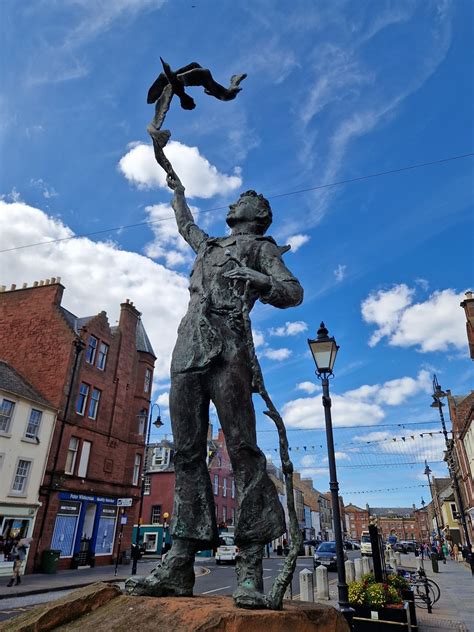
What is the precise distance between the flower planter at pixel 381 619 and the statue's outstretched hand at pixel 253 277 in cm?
657

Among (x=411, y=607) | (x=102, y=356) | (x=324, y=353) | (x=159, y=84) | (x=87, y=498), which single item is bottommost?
(x=411, y=607)

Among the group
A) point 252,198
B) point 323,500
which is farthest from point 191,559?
point 323,500

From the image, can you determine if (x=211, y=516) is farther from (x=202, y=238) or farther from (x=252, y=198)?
(x=252, y=198)

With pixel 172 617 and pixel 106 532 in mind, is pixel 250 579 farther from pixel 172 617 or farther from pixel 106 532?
pixel 106 532

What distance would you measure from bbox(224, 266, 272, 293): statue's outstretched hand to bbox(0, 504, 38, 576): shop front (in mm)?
19141

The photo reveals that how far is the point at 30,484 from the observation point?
64.4ft

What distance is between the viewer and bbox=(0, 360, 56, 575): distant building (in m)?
18.6

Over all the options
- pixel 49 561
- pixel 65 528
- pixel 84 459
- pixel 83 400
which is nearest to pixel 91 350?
pixel 83 400

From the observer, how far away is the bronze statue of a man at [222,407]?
9.00 feet

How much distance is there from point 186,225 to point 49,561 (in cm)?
2015

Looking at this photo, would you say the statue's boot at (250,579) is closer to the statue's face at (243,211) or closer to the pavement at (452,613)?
the statue's face at (243,211)

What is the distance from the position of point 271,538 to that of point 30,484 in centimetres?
1995

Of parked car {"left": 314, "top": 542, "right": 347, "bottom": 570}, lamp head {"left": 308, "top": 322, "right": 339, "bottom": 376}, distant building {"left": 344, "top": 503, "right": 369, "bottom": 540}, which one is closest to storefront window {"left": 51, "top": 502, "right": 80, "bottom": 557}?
parked car {"left": 314, "top": 542, "right": 347, "bottom": 570}

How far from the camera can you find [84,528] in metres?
23.2
